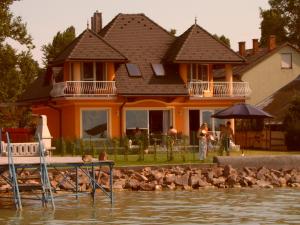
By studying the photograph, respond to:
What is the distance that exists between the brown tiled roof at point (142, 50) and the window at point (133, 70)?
7.4 inches

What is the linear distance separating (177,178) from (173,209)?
7.56m

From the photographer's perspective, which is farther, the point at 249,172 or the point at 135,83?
the point at 135,83

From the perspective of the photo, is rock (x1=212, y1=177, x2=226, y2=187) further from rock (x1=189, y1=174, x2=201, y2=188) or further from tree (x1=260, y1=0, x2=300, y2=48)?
tree (x1=260, y1=0, x2=300, y2=48)

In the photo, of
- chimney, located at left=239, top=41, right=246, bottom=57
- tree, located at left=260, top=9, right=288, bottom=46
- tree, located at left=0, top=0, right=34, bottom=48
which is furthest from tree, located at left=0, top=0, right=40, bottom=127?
tree, located at left=260, top=9, right=288, bottom=46

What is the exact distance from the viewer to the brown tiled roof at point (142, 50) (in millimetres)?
49594

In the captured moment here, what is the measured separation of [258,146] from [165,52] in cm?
775

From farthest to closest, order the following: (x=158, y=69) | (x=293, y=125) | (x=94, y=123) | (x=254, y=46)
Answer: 1. (x=254, y=46)
2. (x=158, y=69)
3. (x=293, y=125)
4. (x=94, y=123)

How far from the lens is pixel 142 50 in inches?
2056

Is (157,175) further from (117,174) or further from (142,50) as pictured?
(142,50)

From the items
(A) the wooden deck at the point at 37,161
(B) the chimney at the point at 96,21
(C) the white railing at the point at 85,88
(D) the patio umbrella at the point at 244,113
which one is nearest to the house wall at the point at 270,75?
(B) the chimney at the point at 96,21

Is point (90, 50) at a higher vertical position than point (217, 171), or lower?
higher

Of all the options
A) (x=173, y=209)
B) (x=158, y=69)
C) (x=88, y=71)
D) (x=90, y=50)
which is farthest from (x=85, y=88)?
(x=173, y=209)

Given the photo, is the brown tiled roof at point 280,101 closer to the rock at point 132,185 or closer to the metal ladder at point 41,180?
the rock at point 132,185

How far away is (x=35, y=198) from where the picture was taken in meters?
29.2
